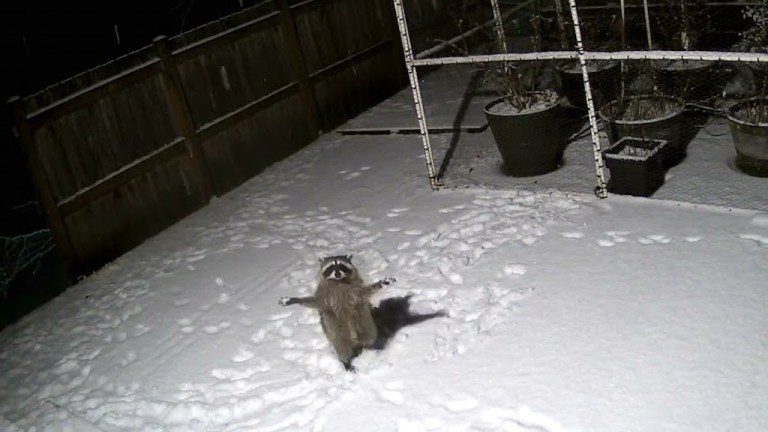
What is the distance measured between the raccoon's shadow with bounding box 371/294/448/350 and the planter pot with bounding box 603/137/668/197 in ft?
7.20

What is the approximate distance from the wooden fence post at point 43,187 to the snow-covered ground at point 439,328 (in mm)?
304

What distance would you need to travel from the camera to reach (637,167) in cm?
617

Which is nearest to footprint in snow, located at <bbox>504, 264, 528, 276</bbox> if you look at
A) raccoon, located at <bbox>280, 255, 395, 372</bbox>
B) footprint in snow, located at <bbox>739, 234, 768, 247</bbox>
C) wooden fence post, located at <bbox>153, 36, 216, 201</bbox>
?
raccoon, located at <bbox>280, 255, 395, 372</bbox>

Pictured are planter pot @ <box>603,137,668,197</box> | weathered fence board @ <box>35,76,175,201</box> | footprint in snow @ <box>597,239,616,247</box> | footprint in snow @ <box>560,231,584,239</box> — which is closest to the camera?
footprint in snow @ <box>597,239,616,247</box>

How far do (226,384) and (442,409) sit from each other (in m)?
1.60

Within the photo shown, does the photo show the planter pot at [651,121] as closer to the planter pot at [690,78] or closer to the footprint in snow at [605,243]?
the planter pot at [690,78]

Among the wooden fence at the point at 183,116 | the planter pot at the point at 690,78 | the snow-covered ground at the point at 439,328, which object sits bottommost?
the snow-covered ground at the point at 439,328

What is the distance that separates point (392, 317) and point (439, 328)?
1.35 feet

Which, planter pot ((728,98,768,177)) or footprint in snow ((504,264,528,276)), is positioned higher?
planter pot ((728,98,768,177))

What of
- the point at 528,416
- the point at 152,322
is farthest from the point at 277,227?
the point at 528,416

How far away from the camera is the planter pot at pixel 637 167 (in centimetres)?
618

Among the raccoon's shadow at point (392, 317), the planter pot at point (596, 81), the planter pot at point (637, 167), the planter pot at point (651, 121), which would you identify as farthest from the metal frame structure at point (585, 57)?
the raccoon's shadow at point (392, 317)

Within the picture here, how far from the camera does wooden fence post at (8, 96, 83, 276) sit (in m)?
6.53

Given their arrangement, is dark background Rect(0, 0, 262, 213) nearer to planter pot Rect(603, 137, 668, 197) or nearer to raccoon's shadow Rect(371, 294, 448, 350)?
raccoon's shadow Rect(371, 294, 448, 350)
